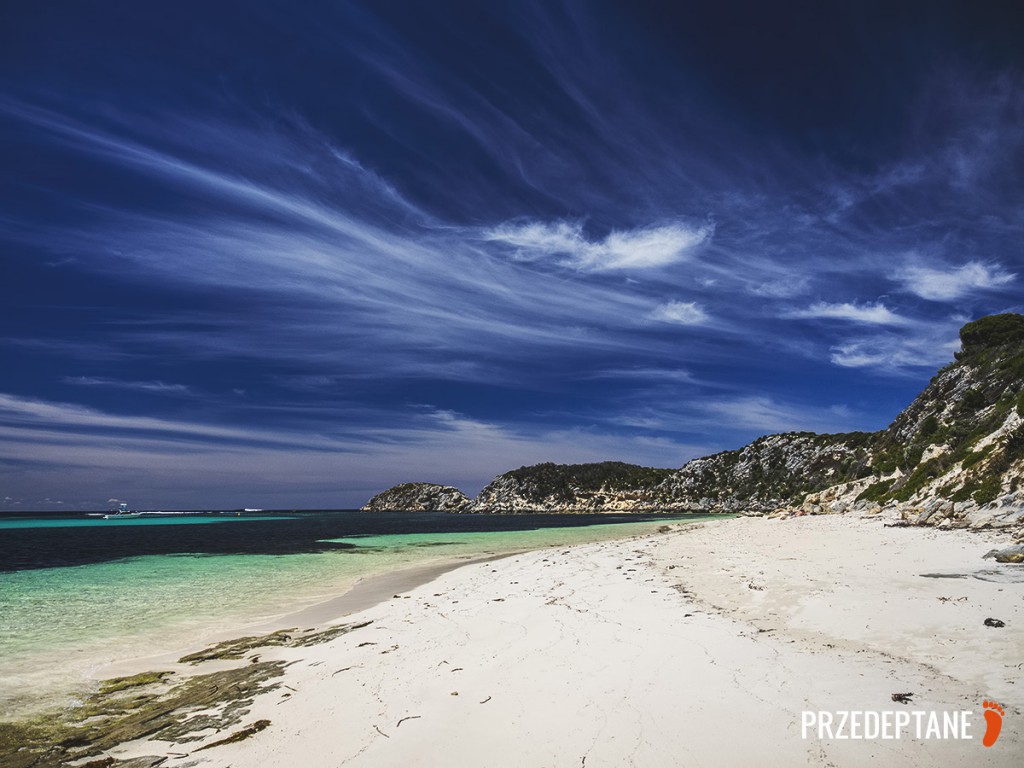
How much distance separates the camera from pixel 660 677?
19.5ft

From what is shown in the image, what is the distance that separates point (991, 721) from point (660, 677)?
292 cm

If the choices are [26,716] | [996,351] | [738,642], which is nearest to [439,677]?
[738,642]

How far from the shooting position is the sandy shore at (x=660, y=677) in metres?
4.43

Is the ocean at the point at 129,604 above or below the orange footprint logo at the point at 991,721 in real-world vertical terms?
below

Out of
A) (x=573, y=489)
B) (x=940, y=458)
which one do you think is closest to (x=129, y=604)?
(x=940, y=458)

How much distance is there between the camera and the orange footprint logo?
4047 millimetres

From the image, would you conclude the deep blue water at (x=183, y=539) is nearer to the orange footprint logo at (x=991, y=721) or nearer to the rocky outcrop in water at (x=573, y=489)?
the orange footprint logo at (x=991, y=721)

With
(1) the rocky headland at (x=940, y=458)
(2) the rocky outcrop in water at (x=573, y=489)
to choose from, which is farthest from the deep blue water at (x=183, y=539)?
(2) the rocky outcrop in water at (x=573, y=489)

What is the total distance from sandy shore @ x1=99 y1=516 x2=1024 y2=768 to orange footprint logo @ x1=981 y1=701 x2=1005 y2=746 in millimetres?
62

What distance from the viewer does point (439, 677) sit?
→ 6.71m

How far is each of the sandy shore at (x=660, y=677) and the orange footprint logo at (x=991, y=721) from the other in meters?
0.06

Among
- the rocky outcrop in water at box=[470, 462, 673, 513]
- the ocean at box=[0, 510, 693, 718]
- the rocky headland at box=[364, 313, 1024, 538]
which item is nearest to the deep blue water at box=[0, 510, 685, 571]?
the ocean at box=[0, 510, 693, 718]

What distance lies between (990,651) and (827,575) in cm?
589

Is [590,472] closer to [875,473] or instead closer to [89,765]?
[875,473]
